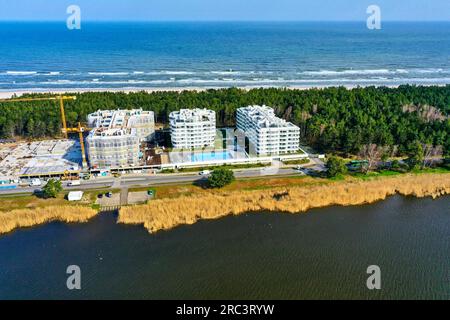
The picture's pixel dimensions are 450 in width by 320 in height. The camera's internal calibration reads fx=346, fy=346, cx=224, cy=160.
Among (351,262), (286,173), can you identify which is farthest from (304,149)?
(351,262)

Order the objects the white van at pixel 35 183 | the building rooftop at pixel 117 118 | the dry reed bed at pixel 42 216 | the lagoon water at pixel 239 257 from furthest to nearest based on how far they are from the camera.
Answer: the building rooftop at pixel 117 118 → the white van at pixel 35 183 → the dry reed bed at pixel 42 216 → the lagoon water at pixel 239 257

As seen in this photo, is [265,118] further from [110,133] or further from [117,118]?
[117,118]

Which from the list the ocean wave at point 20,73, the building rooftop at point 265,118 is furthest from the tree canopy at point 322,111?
the ocean wave at point 20,73

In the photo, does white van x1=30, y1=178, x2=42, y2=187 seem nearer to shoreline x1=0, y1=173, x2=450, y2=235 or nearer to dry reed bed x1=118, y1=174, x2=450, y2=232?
shoreline x1=0, y1=173, x2=450, y2=235

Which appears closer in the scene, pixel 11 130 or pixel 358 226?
pixel 358 226

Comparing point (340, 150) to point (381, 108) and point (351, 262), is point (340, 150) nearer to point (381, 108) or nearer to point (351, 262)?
point (381, 108)

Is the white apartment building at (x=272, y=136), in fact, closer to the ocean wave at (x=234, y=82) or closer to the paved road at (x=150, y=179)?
the paved road at (x=150, y=179)
